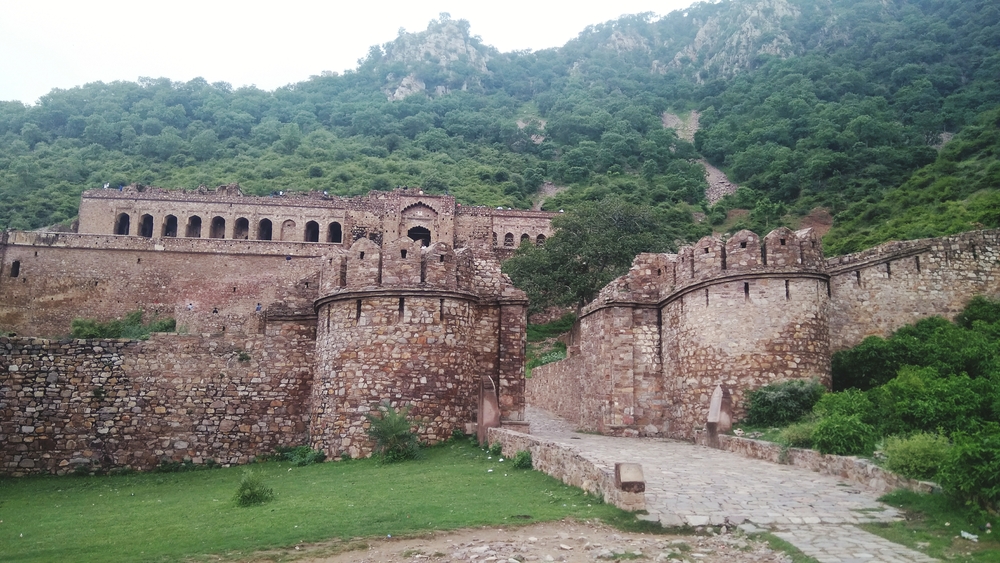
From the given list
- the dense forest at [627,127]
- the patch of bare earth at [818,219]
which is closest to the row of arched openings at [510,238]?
the dense forest at [627,127]

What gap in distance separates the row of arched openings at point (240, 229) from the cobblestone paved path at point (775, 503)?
51013 millimetres

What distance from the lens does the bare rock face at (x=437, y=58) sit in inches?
5138

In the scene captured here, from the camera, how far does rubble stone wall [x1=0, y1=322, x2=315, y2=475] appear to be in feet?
44.7

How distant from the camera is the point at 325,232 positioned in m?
59.5

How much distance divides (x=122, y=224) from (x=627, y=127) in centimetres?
6285

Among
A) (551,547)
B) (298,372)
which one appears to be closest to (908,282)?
(298,372)

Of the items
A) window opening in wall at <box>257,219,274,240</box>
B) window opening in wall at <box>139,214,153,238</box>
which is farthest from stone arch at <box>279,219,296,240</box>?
window opening in wall at <box>139,214,153,238</box>

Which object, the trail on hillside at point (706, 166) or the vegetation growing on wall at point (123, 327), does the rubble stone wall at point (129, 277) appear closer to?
the vegetation growing on wall at point (123, 327)

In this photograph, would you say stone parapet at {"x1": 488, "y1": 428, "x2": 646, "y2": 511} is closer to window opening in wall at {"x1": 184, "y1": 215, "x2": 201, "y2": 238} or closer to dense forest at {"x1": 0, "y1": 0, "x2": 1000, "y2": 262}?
dense forest at {"x1": 0, "y1": 0, "x2": 1000, "y2": 262}

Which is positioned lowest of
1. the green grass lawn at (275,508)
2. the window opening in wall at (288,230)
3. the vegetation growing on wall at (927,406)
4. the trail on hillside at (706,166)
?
the green grass lawn at (275,508)

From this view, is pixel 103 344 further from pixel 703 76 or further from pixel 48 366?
pixel 703 76

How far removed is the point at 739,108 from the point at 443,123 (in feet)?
135

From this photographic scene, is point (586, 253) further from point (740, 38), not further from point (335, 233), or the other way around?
point (740, 38)

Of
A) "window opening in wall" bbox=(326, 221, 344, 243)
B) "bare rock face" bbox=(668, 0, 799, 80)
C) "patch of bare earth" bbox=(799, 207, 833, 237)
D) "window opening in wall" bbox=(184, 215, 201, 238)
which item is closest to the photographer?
"patch of bare earth" bbox=(799, 207, 833, 237)
